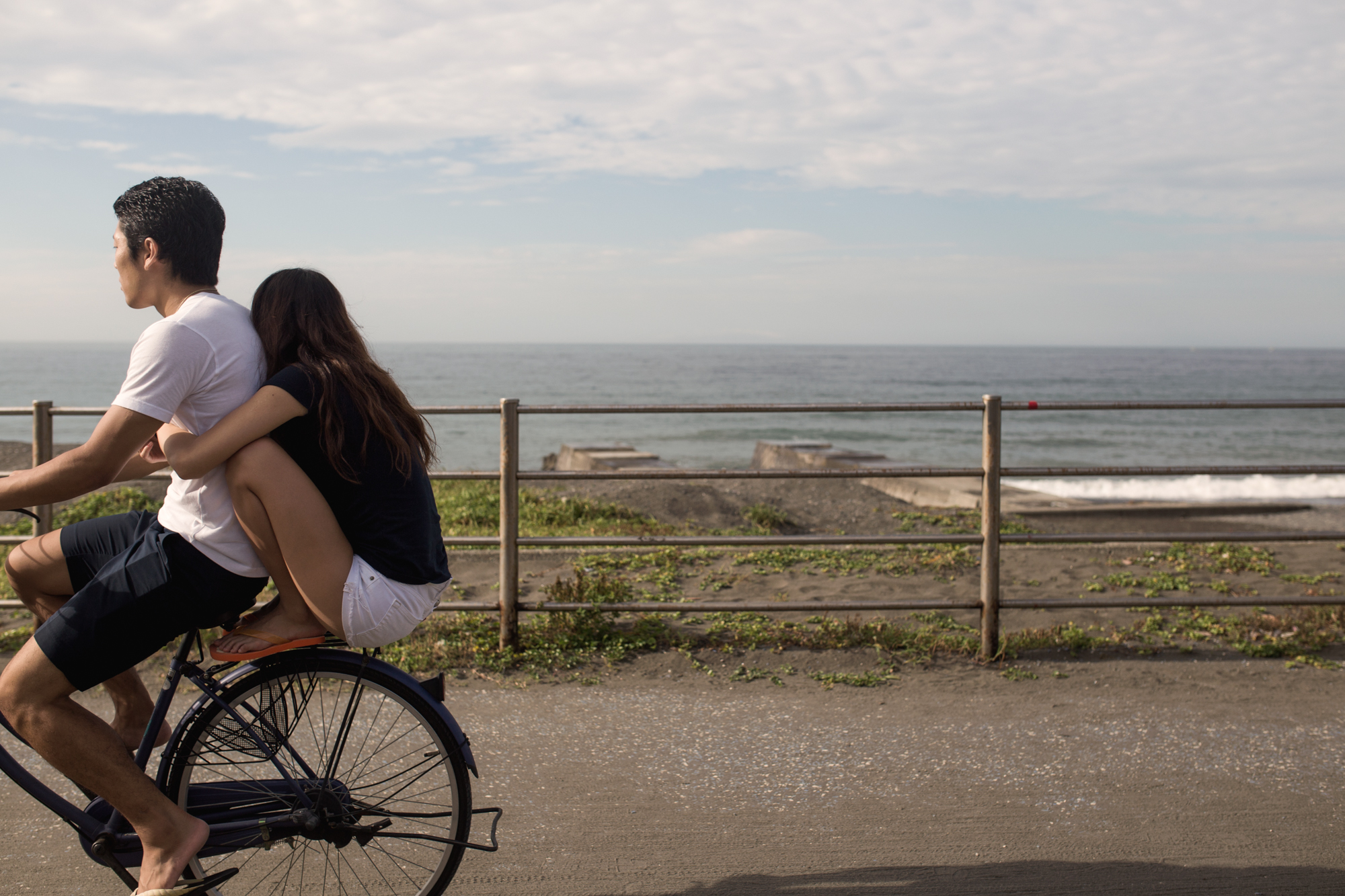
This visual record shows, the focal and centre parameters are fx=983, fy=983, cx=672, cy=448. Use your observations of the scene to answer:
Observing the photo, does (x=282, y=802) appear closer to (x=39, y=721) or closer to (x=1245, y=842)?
(x=39, y=721)

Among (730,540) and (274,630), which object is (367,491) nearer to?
(274,630)

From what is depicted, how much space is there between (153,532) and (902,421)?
132ft

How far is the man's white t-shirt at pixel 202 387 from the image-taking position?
2.29m

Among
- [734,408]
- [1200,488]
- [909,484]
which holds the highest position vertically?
[734,408]

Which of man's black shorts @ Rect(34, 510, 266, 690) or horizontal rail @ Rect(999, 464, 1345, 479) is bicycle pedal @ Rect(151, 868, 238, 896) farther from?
horizontal rail @ Rect(999, 464, 1345, 479)

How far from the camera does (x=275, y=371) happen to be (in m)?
2.51

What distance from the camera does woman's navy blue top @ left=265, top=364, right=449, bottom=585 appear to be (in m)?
2.45

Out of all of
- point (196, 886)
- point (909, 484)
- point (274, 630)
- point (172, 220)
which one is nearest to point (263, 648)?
point (274, 630)

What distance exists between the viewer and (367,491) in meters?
2.51

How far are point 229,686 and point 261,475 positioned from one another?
0.63m

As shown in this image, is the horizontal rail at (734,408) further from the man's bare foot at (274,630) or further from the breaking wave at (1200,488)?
the breaking wave at (1200,488)

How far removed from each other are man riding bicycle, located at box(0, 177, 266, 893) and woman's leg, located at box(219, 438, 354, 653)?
81mm

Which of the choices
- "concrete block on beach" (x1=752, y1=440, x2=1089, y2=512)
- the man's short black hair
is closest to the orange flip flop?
the man's short black hair

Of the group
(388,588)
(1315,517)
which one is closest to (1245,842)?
(388,588)
